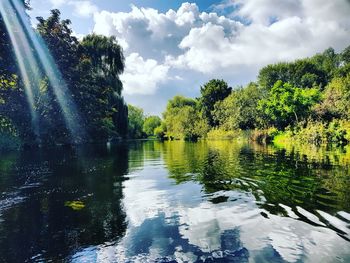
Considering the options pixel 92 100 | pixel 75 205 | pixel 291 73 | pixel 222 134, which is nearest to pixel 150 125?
pixel 222 134

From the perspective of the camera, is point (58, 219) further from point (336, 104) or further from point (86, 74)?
point (336, 104)

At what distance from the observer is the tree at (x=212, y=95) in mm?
78500

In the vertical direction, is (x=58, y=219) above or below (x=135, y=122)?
below

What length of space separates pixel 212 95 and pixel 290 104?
3522 cm

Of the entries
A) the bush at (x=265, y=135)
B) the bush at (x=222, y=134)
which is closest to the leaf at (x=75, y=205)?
the bush at (x=265, y=135)

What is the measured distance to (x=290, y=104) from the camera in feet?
146

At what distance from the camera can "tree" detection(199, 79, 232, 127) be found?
78500 mm

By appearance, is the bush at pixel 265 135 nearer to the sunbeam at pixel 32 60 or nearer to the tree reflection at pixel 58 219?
the sunbeam at pixel 32 60

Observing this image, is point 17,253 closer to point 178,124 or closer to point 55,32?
point 55,32

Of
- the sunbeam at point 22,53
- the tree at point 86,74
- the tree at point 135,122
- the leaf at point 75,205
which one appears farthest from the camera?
the tree at point 135,122

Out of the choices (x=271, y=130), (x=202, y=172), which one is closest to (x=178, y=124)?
(x=271, y=130)

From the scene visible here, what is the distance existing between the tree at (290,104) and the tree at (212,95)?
29.6 meters

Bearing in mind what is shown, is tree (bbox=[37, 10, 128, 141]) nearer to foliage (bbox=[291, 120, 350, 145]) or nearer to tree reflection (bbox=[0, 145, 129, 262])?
tree reflection (bbox=[0, 145, 129, 262])

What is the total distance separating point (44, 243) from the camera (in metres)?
5.64
